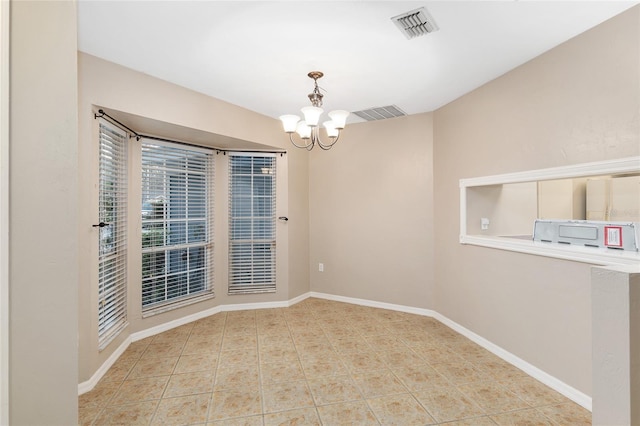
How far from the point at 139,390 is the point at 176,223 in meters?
1.89

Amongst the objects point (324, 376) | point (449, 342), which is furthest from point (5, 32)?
point (449, 342)

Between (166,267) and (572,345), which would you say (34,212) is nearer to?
(166,267)

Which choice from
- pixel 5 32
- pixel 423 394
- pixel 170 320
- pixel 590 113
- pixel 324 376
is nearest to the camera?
pixel 5 32

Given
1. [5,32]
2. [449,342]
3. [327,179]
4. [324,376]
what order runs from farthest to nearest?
[327,179] → [449,342] → [324,376] → [5,32]

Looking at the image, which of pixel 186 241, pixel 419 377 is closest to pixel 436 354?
pixel 419 377

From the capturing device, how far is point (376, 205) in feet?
14.6

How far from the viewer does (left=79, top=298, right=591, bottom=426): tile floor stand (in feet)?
6.92

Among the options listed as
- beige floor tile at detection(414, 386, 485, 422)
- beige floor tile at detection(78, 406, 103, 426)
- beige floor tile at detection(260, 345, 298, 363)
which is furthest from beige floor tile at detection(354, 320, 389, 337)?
beige floor tile at detection(78, 406, 103, 426)

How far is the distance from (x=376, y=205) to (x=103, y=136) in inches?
128

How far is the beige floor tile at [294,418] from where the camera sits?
2045 mm

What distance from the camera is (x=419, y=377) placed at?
259cm

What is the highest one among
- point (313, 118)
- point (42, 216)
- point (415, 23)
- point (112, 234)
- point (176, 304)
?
point (415, 23)

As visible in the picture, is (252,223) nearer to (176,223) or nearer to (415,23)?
(176,223)

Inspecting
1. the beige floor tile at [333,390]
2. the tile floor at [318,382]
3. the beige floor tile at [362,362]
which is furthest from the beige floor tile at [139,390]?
the beige floor tile at [362,362]
